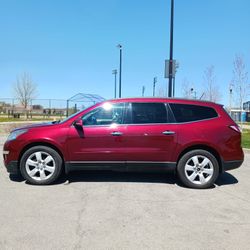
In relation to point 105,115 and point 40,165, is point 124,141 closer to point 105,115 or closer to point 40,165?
point 105,115

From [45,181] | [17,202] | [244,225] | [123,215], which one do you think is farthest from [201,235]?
[45,181]

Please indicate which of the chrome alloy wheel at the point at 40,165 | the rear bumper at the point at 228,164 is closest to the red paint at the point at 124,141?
the rear bumper at the point at 228,164

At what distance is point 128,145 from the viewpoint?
5.45 meters

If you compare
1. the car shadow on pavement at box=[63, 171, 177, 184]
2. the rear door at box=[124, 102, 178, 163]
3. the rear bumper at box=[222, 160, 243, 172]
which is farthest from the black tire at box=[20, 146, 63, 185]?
the rear bumper at box=[222, 160, 243, 172]

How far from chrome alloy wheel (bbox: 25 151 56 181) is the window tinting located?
6.14 ft

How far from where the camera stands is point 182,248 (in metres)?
3.13

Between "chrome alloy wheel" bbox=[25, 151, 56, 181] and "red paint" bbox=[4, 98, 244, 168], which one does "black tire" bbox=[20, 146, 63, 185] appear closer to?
"chrome alloy wheel" bbox=[25, 151, 56, 181]

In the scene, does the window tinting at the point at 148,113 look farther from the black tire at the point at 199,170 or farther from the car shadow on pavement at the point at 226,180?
the car shadow on pavement at the point at 226,180

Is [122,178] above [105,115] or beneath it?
beneath

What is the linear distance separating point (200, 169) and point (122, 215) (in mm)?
2196

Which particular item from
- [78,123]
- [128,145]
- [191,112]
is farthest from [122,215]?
[191,112]

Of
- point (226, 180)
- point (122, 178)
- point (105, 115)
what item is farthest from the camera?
point (226, 180)

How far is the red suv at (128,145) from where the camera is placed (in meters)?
5.43

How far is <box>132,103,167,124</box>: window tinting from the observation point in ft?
18.1
